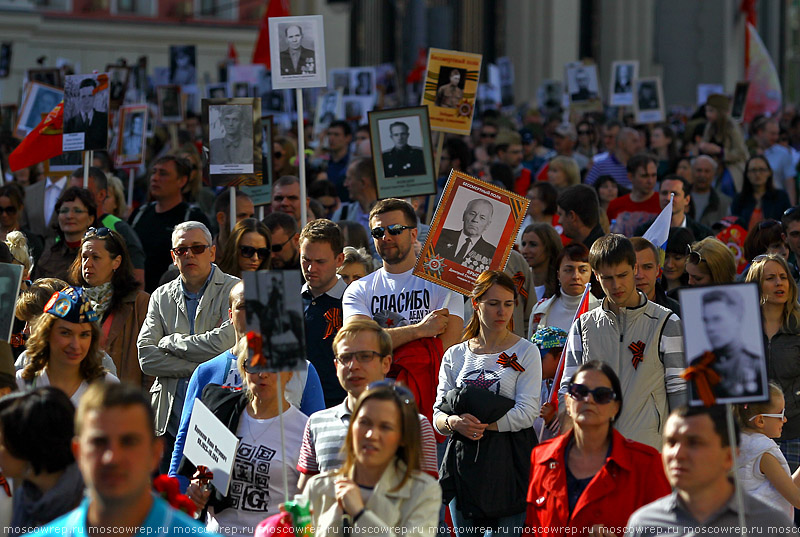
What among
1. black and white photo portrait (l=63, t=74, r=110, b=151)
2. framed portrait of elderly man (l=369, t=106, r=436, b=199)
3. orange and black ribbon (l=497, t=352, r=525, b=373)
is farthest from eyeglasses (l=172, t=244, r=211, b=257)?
black and white photo portrait (l=63, t=74, r=110, b=151)

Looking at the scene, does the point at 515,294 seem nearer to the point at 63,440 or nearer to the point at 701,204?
the point at 63,440

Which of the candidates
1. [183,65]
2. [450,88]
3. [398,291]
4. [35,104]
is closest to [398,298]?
[398,291]

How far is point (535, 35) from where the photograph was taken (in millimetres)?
33156

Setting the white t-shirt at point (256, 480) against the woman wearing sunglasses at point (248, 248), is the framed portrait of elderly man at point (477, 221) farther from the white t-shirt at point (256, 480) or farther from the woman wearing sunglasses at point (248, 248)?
the white t-shirt at point (256, 480)

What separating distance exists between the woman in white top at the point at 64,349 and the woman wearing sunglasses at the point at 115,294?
143 centimetres

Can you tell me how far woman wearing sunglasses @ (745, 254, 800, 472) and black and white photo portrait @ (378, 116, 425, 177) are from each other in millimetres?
2869

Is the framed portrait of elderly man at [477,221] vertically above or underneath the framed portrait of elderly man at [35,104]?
underneath

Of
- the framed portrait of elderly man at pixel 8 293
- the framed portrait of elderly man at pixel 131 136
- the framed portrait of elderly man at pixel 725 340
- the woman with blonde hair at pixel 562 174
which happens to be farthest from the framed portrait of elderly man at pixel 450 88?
the framed portrait of elderly man at pixel 725 340

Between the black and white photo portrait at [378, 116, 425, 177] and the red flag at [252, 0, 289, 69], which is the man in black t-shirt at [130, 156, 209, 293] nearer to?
the black and white photo portrait at [378, 116, 425, 177]

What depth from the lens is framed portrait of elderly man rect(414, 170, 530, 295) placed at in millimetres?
6727

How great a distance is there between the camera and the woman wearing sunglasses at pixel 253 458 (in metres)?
5.20

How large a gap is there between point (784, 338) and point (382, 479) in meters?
3.07

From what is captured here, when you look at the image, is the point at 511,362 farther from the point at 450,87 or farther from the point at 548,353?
the point at 450,87

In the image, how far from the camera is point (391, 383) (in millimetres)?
4988
